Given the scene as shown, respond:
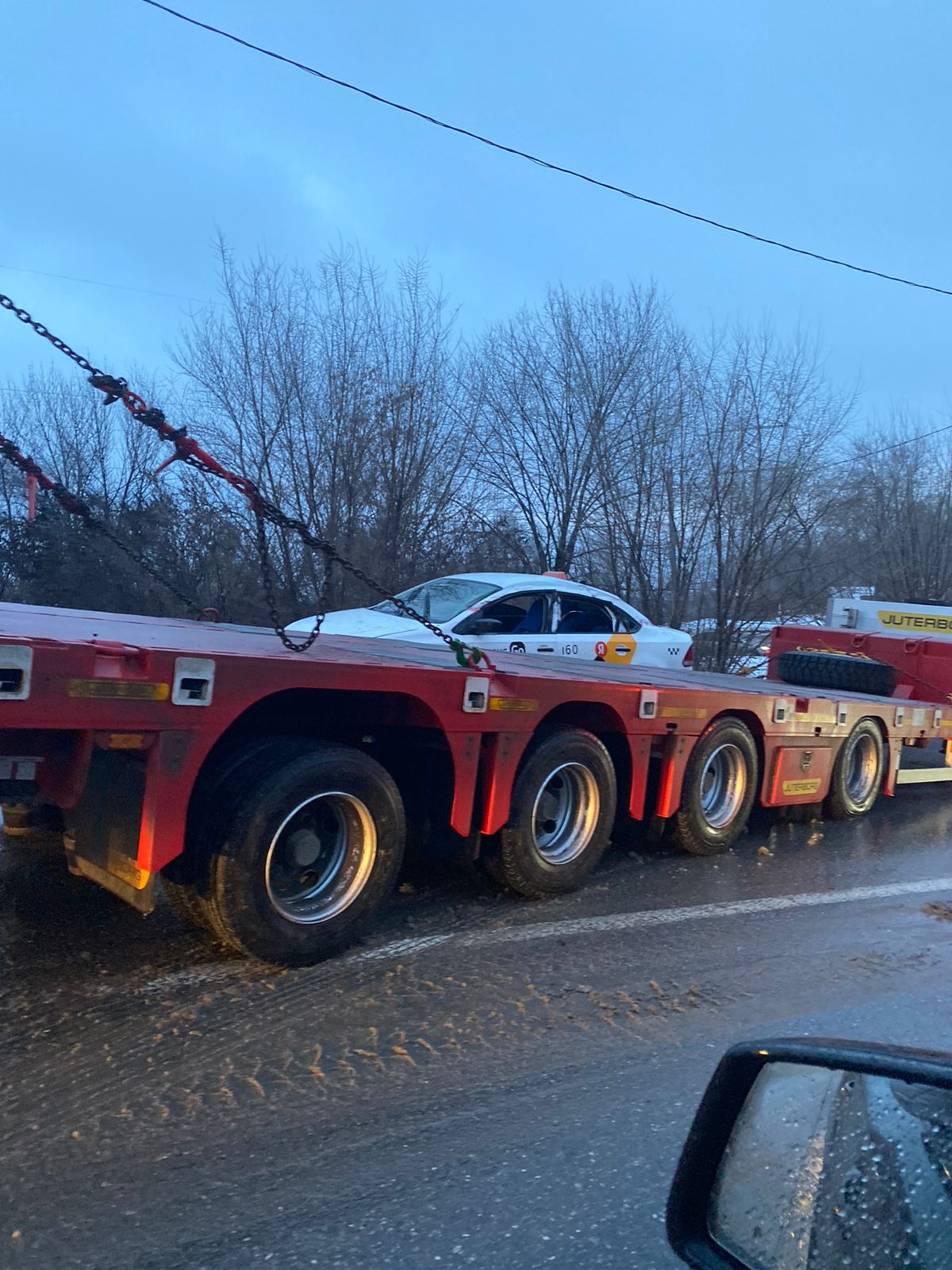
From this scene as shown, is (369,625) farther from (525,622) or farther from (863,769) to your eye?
(863,769)

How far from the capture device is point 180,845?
413cm

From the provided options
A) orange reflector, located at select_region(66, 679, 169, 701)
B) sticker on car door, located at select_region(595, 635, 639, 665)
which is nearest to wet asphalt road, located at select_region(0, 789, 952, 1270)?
orange reflector, located at select_region(66, 679, 169, 701)

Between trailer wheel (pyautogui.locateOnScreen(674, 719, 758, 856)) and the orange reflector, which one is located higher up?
the orange reflector

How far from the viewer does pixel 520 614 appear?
37.1ft

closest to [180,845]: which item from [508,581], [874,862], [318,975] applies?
[318,975]

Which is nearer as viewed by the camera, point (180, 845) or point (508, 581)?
point (180, 845)

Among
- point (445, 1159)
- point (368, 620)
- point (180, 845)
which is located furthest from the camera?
point (368, 620)

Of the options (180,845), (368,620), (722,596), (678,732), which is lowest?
(180,845)

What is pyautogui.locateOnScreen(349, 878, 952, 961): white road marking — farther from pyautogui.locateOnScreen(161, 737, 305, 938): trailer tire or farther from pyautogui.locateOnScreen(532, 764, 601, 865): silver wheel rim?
pyautogui.locateOnScreen(161, 737, 305, 938): trailer tire

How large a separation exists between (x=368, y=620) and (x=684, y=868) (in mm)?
4912

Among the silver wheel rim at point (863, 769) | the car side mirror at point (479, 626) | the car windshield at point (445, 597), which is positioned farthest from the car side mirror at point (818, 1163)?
the car windshield at point (445, 597)

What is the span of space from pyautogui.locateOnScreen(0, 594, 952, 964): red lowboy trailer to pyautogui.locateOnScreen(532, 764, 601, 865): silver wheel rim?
0.01m

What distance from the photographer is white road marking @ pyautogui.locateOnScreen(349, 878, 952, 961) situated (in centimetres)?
506

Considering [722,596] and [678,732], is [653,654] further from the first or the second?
[722,596]
